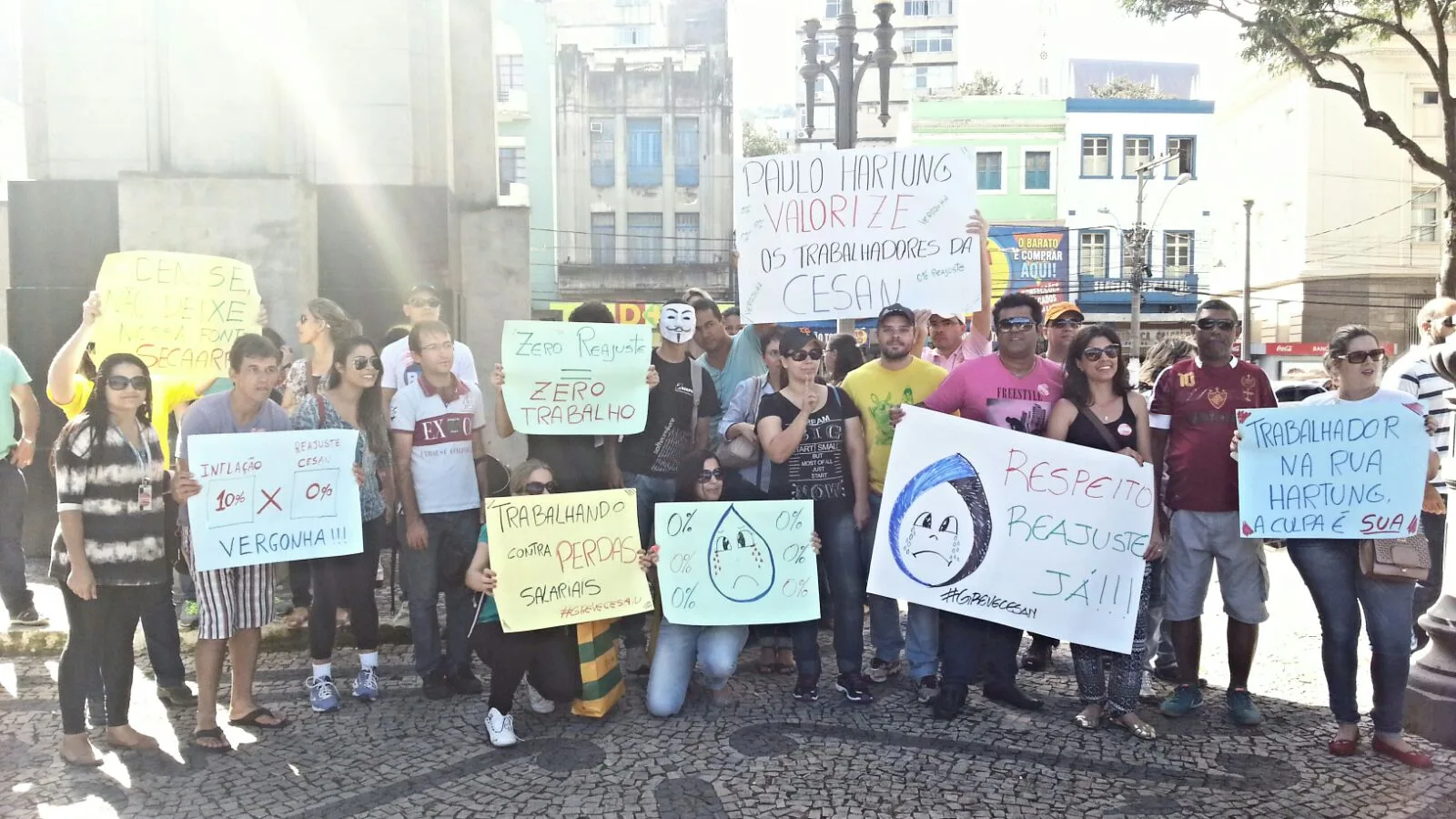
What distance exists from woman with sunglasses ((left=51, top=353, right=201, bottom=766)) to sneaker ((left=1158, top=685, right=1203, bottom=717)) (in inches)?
177

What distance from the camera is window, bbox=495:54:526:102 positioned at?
119 feet

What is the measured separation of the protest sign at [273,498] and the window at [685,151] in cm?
3365

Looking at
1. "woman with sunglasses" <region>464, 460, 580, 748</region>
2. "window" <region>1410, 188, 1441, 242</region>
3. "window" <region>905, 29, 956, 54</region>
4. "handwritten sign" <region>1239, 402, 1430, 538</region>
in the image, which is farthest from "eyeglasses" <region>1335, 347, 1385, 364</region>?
"window" <region>905, 29, 956, 54</region>

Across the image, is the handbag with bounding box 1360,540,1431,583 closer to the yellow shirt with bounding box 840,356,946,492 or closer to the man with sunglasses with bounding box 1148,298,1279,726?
the man with sunglasses with bounding box 1148,298,1279,726

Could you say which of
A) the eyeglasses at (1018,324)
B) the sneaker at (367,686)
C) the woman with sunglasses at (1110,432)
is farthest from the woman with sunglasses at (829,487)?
the sneaker at (367,686)

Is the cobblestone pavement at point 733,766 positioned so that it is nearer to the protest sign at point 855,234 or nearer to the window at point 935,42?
the protest sign at point 855,234

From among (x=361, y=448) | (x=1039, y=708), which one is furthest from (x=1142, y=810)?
(x=361, y=448)

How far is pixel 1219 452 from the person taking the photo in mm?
4586

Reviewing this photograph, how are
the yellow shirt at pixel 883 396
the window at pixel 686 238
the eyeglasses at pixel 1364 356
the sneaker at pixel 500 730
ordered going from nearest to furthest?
the eyeglasses at pixel 1364 356
the sneaker at pixel 500 730
the yellow shirt at pixel 883 396
the window at pixel 686 238

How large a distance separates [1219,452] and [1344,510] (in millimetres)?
537

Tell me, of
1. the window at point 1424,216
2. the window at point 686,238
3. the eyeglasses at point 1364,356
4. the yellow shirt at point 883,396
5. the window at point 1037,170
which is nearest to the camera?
the eyeglasses at point 1364,356

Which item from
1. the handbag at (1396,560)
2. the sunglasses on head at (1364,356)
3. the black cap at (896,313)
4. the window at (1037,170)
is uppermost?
the window at (1037,170)

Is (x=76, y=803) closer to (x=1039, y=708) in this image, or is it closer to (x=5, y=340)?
(x=1039, y=708)

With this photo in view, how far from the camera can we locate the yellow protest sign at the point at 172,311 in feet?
18.9
